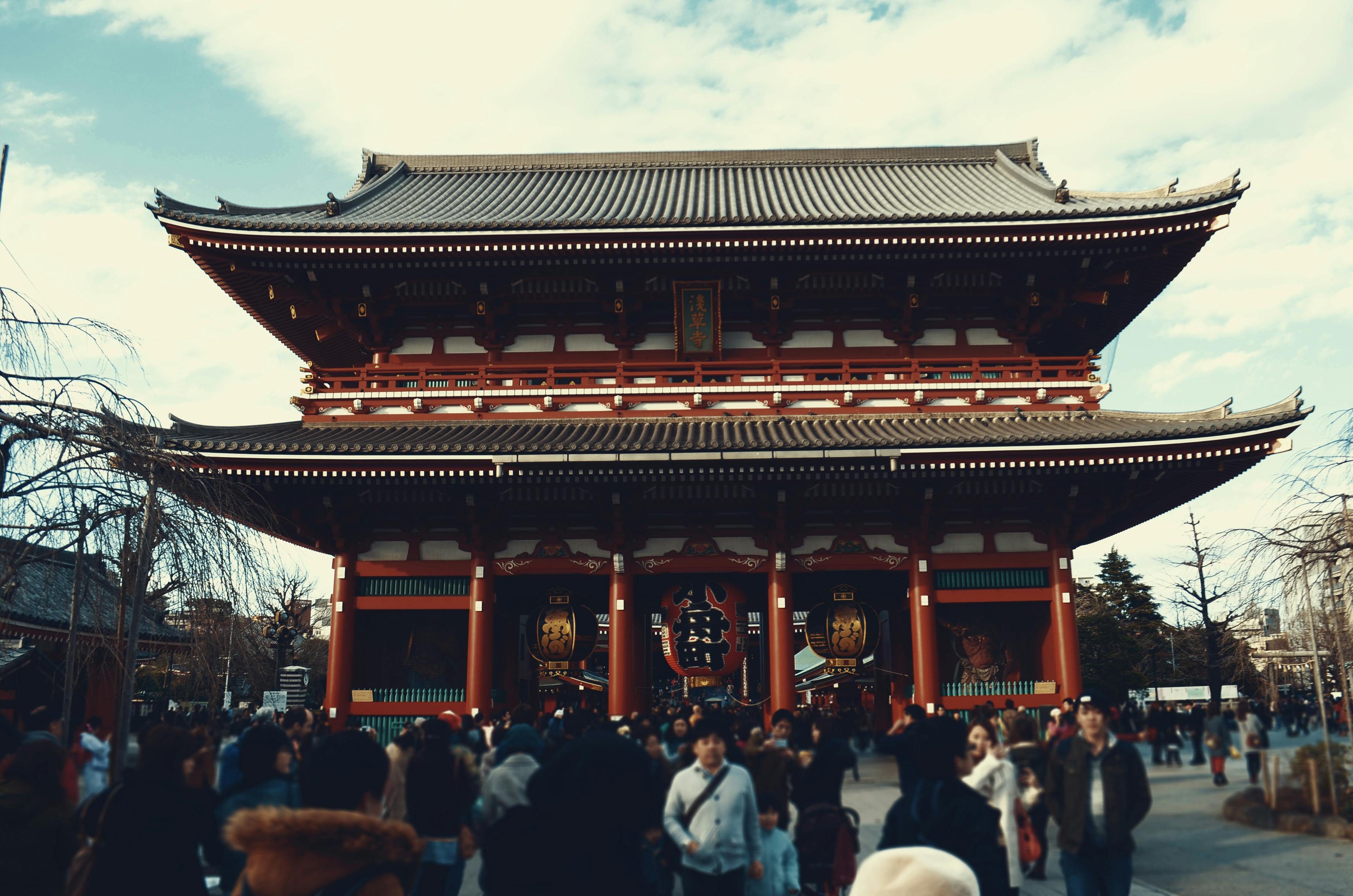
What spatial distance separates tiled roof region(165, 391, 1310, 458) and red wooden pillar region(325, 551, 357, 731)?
2276mm

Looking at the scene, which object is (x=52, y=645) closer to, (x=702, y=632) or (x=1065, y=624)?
(x=702, y=632)

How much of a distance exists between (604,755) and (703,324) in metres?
13.3

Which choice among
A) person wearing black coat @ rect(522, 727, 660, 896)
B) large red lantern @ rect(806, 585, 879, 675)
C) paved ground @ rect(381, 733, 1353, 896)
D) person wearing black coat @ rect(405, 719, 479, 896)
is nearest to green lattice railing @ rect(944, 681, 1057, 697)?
large red lantern @ rect(806, 585, 879, 675)

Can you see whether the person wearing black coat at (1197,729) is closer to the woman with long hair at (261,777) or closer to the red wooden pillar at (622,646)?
the woman with long hair at (261,777)

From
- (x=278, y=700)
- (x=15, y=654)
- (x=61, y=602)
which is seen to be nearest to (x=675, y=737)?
(x=278, y=700)

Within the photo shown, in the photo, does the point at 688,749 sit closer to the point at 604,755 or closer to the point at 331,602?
the point at 604,755

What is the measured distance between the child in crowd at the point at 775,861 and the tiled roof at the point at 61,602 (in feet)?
21.9

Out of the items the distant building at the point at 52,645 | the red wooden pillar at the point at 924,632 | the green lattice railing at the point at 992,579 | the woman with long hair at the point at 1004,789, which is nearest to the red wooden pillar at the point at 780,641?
the red wooden pillar at the point at 924,632

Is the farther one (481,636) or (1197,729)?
(481,636)

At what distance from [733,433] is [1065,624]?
625cm

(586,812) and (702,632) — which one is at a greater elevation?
(702,632)

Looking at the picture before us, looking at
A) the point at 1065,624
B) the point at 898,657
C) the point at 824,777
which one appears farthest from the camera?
the point at 898,657

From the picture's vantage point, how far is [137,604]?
837cm

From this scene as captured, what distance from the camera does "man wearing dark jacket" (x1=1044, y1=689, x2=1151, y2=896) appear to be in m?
4.82
